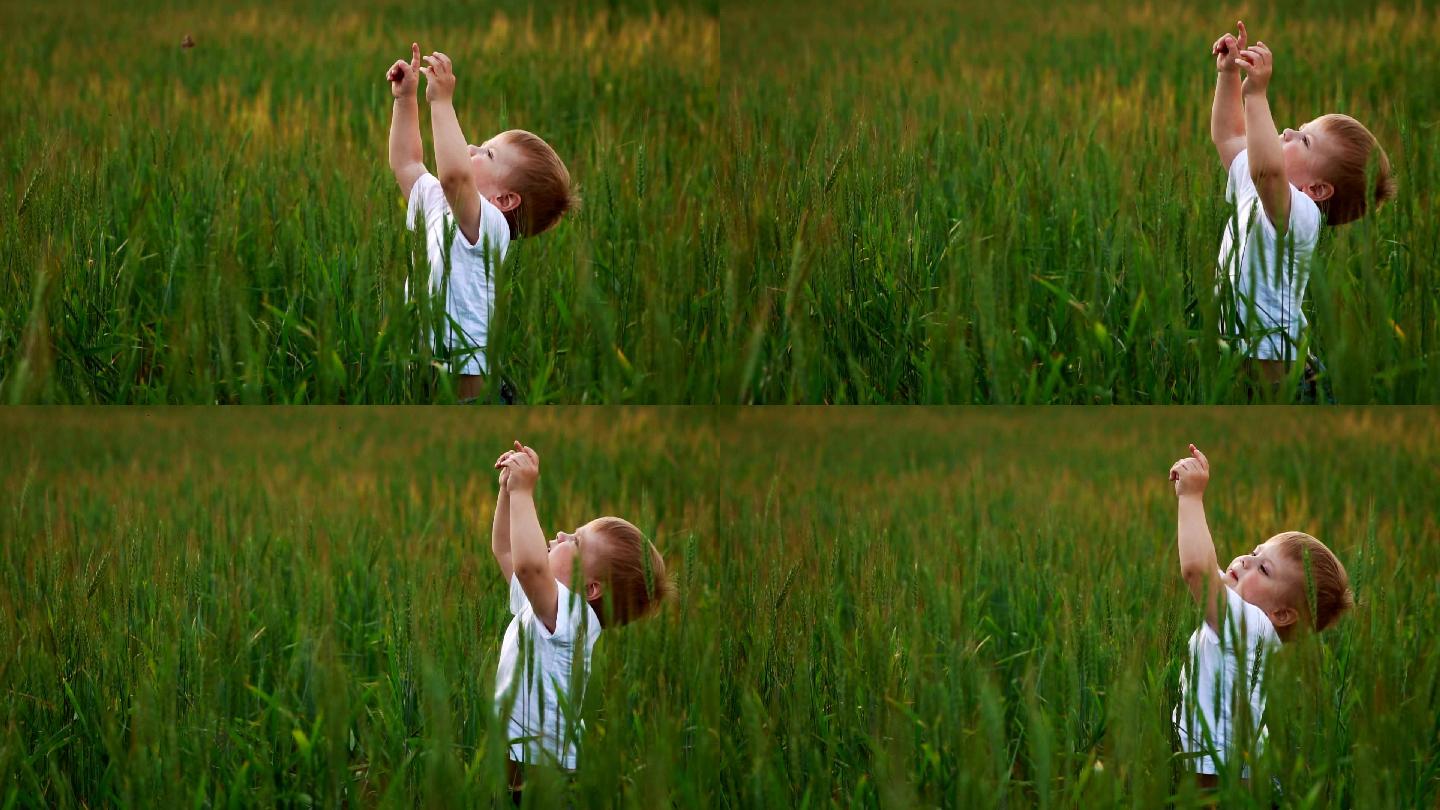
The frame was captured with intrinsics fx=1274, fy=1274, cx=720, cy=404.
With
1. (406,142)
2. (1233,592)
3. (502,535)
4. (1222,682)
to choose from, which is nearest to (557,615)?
(502,535)

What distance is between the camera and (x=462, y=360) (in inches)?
69.6

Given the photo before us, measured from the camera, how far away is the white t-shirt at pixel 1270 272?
168cm

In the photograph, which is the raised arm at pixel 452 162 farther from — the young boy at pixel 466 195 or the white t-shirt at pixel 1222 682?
the white t-shirt at pixel 1222 682

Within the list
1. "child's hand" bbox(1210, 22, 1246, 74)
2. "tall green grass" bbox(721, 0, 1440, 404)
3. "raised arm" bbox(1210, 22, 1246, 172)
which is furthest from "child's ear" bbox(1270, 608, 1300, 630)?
"child's hand" bbox(1210, 22, 1246, 74)

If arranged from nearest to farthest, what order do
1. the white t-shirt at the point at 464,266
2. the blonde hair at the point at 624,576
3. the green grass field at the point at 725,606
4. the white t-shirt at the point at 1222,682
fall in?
the white t-shirt at the point at 1222,682 → the green grass field at the point at 725,606 → the blonde hair at the point at 624,576 → the white t-shirt at the point at 464,266

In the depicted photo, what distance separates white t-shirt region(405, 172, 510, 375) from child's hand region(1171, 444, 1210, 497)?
100 centimetres

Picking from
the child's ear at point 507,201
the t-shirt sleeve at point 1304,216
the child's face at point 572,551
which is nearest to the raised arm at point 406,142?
the child's ear at point 507,201

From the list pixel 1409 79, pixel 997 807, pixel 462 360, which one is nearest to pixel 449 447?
pixel 462 360

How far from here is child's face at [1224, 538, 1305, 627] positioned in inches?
73.4

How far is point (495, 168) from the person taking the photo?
1.94 m

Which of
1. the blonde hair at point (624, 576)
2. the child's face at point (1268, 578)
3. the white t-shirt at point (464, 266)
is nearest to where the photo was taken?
the blonde hair at point (624, 576)

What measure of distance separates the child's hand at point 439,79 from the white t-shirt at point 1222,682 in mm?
1271

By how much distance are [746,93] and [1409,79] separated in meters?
1.11

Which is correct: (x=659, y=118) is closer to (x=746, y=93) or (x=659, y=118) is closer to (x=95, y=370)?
(x=746, y=93)
